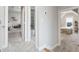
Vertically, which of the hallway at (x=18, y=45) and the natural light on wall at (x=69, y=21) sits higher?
the natural light on wall at (x=69, y=21)

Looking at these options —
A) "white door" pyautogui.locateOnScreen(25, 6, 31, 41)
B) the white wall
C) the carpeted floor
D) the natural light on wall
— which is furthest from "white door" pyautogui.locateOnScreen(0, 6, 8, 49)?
the natural light on wall

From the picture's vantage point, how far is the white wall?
4.49 feet

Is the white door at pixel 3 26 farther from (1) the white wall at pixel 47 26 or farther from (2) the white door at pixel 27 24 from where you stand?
(1) the white wall at pixel 47 26

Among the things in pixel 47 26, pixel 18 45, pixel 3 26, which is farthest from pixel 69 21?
pixel 3 26

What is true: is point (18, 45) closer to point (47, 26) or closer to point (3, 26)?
point (3, 26)

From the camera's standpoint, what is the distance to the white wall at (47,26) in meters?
1.37

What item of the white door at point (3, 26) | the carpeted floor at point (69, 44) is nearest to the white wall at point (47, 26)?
the carpeted floor at point (69, 44)

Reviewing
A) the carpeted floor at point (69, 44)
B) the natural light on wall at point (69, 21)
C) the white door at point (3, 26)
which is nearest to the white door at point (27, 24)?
the white door at point (3, 26)

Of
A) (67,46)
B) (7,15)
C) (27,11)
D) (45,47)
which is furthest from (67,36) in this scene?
(7,15)

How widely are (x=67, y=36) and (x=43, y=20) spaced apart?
0.37 meters

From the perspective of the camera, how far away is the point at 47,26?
4.56 ft

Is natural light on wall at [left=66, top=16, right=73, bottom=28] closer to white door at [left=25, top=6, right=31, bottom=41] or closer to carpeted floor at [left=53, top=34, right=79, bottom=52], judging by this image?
carpeted floor at [left=53, top=34, right=79, bottom=52]
